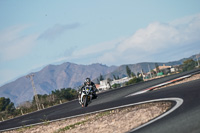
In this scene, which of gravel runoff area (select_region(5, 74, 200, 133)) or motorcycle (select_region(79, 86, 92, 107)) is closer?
gravel runoff area (select_region(5, 74, 200, 133))

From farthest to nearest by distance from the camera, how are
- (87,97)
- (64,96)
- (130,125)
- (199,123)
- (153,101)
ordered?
(64,96), (87,97), (153,101), (130,125), (199,123)

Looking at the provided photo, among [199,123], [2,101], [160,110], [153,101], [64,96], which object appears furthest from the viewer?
[2,101]

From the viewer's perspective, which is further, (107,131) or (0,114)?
(0,114)

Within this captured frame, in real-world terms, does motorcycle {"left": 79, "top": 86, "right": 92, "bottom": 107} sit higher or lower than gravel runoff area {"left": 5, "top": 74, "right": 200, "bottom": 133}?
higher

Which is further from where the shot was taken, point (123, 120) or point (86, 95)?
point (86, 95)

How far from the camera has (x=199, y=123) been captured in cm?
641

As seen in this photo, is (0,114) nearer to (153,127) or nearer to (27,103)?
(27,103)

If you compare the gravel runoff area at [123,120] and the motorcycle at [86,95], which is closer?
the gravel runoff area at [123,120]

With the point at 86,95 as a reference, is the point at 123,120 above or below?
below

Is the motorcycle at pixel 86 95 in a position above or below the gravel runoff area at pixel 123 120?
above

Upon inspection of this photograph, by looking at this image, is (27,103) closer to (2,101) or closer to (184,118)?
(2,101)

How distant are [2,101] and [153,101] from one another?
103 meters

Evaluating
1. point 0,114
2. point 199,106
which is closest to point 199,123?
point 199,106

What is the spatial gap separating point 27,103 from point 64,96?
11360 mm
